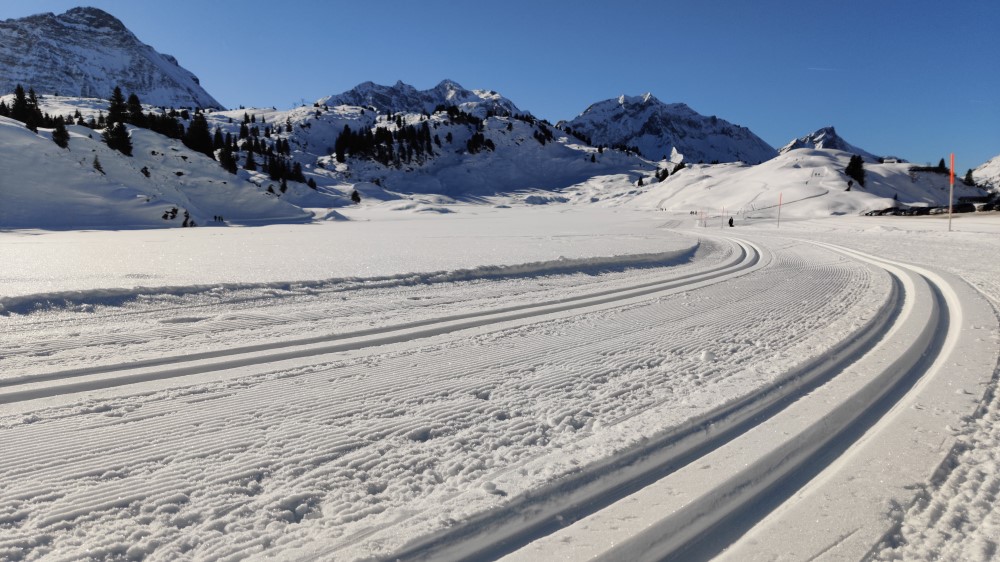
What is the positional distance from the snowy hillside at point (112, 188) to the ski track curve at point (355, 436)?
30.6 meters

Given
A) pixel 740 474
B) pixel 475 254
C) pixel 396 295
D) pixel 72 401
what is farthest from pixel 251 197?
pixel 740 474

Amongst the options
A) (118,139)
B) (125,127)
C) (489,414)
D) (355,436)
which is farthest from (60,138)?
(489,414)

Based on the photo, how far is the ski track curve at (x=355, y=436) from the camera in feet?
7.03

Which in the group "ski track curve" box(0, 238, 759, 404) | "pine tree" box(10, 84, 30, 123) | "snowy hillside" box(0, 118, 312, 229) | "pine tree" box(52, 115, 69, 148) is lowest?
Result: "ski track curve" box(0, 238, 759, 404)

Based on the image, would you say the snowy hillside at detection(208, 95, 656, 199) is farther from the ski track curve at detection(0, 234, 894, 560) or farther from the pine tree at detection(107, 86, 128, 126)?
the ski track curve at detection(0, 234, 894, 560)

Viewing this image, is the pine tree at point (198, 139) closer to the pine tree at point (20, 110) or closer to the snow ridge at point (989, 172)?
the pine tree at point (20, 110)

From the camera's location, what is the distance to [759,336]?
5.07 meters

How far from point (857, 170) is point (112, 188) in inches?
3029

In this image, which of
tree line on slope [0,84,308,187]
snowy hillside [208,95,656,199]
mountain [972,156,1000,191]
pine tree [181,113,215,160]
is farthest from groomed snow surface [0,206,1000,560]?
mountain [972,156,1000,191]

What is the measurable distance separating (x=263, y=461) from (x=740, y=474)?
260 cm

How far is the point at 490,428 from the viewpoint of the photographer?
3.04 metres

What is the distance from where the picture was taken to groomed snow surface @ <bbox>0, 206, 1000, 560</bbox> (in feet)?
6.99

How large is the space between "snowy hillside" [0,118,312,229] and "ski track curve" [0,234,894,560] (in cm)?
3063

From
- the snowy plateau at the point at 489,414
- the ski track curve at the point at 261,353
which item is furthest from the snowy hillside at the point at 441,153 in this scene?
the ski track curve at the point at 261,353
